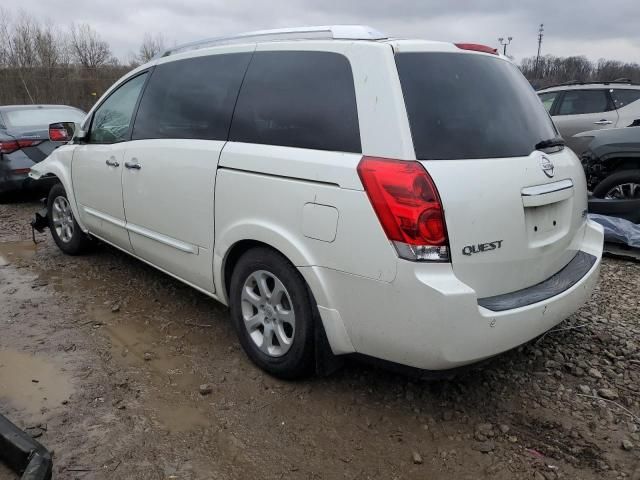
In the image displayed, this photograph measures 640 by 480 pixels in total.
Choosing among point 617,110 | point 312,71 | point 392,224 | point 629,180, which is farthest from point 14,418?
point 617,110

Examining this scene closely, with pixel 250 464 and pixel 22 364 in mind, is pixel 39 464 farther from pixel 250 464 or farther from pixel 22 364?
pixel 22 364

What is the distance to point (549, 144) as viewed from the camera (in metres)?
2.92

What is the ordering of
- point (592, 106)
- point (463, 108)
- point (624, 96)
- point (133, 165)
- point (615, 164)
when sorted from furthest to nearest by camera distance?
point (592, 106)
point (624, 96)
point (615, 164)
point (133, 165)
point (463, 108)

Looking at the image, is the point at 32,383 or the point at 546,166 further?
the point at 32,383

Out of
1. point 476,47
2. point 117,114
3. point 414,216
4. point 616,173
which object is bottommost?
point 616,173

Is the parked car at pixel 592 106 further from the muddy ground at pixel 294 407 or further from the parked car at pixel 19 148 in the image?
the parked car at pixel 19 148

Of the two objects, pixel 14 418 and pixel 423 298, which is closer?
pixel 423 298

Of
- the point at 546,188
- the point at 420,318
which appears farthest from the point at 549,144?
the point at 420,318

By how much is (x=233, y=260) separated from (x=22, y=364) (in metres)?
1.46

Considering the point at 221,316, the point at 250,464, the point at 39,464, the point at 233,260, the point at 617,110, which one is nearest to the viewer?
the point at 39,464

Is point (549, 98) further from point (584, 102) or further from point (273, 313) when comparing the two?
point (273, 313)

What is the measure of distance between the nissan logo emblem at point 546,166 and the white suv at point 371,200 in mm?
23

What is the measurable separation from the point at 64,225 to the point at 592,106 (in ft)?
27.8

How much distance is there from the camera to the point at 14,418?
274 cm
